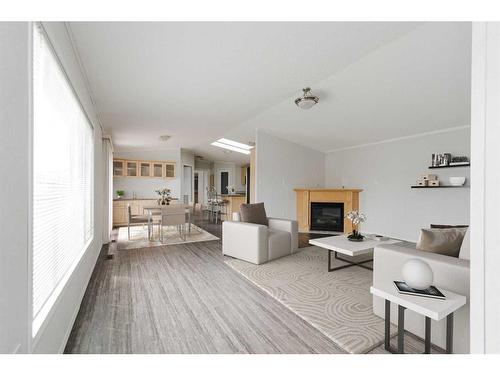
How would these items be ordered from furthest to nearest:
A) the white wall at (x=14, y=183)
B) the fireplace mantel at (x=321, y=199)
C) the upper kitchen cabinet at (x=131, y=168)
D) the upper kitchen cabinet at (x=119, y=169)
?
the upper kitchen cabinet at (x=131, y=168) < the upper kitchen cabinet at (x=119, y=169) < the fireplace mantel at (x=321, y=199) < the white wall at (x=14, y=183)

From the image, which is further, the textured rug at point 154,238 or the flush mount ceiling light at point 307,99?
the textured rug at point 154,238

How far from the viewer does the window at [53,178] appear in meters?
1.24

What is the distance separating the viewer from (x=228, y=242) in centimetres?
377

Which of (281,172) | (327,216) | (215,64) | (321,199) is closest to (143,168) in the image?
(281,172)

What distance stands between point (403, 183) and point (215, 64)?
15.0ft

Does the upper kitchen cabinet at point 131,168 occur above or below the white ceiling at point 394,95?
below

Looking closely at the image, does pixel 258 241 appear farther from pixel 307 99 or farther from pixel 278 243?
pixel 307 99

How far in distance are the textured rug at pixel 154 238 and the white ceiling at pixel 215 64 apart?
88.3 inches

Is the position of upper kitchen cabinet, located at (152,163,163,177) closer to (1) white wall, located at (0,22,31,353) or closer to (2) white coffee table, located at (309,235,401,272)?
(2) white coffee table, located at (309,235,401,272)

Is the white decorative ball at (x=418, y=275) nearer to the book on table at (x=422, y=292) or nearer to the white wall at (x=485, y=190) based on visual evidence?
the book on table at (x=422, y=292)

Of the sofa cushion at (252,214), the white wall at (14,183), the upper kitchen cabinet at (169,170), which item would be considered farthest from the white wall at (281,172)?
the white wall at (14,183)

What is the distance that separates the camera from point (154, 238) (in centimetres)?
510
